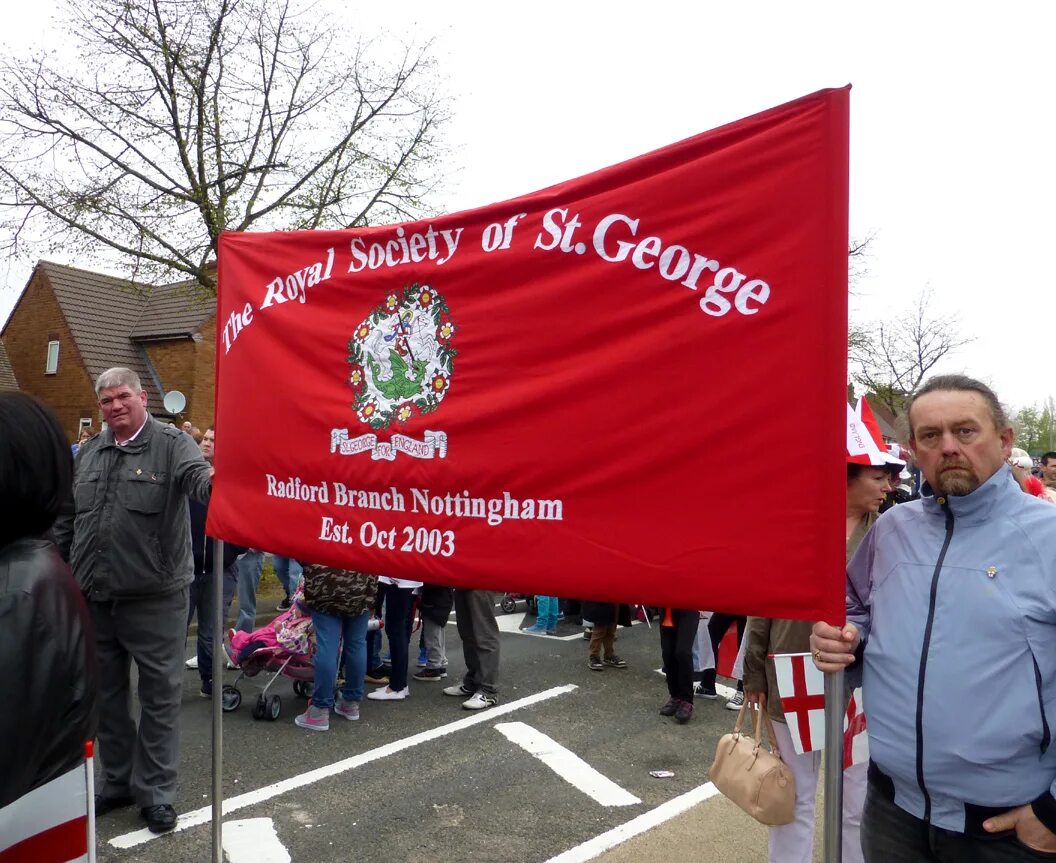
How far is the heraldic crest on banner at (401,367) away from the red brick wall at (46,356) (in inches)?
1104

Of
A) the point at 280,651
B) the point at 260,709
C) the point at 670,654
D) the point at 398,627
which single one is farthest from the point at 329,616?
the point at 670,654

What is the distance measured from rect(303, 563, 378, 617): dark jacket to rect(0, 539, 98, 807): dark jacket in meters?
3.63

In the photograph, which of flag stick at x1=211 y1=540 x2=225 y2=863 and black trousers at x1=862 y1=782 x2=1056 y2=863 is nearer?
black trousers at x1=862 y1=782 x2=1056 y2=863

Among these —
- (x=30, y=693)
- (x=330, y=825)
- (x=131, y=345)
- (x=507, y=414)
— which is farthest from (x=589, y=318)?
(x=131, y=345)

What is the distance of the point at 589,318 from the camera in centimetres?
235

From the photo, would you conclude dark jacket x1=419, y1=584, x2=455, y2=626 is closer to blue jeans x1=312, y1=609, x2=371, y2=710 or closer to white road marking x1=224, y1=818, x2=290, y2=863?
blue jeans x1=312, y1=609, x2=371, y2=710

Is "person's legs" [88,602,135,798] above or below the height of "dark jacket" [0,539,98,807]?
below

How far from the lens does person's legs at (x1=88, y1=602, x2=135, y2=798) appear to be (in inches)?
163

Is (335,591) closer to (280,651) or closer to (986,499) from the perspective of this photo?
(280,651)

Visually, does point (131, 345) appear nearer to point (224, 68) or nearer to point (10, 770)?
point (224, 68)

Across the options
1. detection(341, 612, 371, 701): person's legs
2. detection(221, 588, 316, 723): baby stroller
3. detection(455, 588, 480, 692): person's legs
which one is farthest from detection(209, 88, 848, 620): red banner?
detection(455, 588, 480, 692): person's legs

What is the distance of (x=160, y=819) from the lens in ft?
13.1

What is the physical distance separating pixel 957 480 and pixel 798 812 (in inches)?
71.0

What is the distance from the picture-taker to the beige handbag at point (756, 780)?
105 inches
